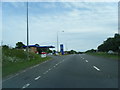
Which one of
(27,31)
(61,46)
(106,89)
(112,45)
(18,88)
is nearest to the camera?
(106,89)

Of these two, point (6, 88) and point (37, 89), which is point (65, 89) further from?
point (6, 88)

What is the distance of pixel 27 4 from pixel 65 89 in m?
23.9

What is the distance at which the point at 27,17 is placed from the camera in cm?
3125

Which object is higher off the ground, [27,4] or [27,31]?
[27,4]

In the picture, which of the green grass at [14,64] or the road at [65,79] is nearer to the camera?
the road at [65,79]

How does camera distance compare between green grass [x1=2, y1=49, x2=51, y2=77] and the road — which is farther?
green grass [x1=2, y1=49, x2=51, y2=77]

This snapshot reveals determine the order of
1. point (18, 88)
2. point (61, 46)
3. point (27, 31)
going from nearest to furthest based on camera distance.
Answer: point (18, 88)
point (27, 31)
point (61, 46)

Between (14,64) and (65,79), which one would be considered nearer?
(65,79)

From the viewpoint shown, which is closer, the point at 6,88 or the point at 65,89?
the point at 65,89

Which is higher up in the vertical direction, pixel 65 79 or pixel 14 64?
pixel 65 79

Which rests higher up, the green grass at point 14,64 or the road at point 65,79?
the road at point 65,79

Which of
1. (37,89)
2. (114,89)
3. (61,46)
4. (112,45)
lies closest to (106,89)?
(114,89)

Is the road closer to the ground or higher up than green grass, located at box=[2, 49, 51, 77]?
higher up

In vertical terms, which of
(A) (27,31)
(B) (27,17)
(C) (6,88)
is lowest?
(C) (6,88)
